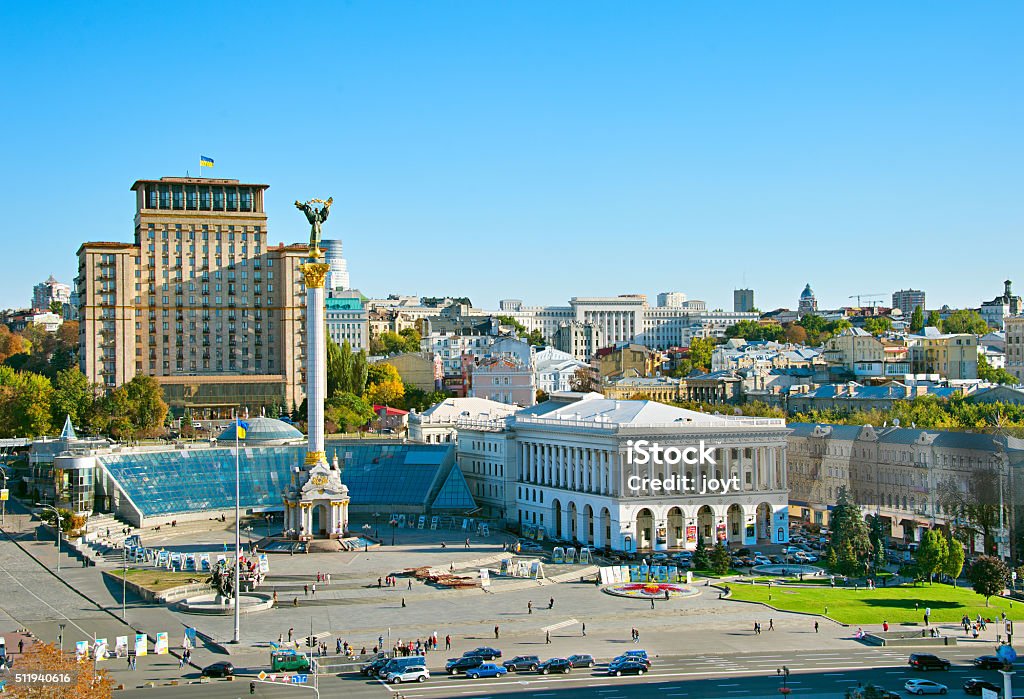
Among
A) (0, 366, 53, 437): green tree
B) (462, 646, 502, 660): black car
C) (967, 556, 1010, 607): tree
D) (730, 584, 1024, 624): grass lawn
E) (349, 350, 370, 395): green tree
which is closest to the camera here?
(462, 646, 502, 660): black car

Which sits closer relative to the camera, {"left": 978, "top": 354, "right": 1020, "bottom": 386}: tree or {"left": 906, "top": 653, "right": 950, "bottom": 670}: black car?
{"left": 906, "top": 653, "right": 950, "bottom": 670}: black car

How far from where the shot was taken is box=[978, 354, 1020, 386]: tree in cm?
17075

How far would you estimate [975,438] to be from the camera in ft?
317

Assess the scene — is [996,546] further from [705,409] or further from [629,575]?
[705,409]

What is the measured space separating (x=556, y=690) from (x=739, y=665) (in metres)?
9.15

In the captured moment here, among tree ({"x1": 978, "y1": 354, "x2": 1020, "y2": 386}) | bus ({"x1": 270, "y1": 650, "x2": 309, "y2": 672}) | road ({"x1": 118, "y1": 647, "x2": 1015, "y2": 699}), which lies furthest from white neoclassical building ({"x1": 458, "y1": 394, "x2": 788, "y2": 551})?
tree ({"x1": 978, "y1": 354, "x2": 1020, "y2": 386})

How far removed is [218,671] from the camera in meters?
55.6

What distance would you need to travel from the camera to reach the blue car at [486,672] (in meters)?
56.1

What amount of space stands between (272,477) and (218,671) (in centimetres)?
5839

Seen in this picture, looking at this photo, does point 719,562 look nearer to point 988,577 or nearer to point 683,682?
point 988,577

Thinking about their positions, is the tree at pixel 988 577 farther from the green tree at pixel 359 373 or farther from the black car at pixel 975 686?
the green tree at pixel 359 373

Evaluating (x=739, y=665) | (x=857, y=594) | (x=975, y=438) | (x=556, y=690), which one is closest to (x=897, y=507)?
(x=975, y=438)

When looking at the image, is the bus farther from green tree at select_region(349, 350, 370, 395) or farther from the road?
green tree at select_region(349, 350, 370, 395)

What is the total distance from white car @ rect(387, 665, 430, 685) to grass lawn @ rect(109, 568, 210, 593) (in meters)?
24.5
